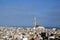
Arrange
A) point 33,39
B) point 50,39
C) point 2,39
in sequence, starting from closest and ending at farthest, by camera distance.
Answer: point 33,39 < point 50,39 < point 2,39

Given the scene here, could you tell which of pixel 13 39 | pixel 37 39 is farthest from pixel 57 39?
pixel 13 39

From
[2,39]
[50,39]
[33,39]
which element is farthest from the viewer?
[2,39]

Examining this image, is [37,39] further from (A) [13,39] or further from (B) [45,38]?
(A) [13,39]

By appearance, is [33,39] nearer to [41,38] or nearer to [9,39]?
[41,38]

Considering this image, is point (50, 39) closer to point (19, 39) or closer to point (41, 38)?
point (41, 38)

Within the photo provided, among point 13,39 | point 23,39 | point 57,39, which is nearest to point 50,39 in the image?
point 57,39

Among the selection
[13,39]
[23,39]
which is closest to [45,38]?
[23,39]

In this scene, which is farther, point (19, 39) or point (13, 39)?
point (13, 39)

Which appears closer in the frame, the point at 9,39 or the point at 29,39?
the point at 29,39
